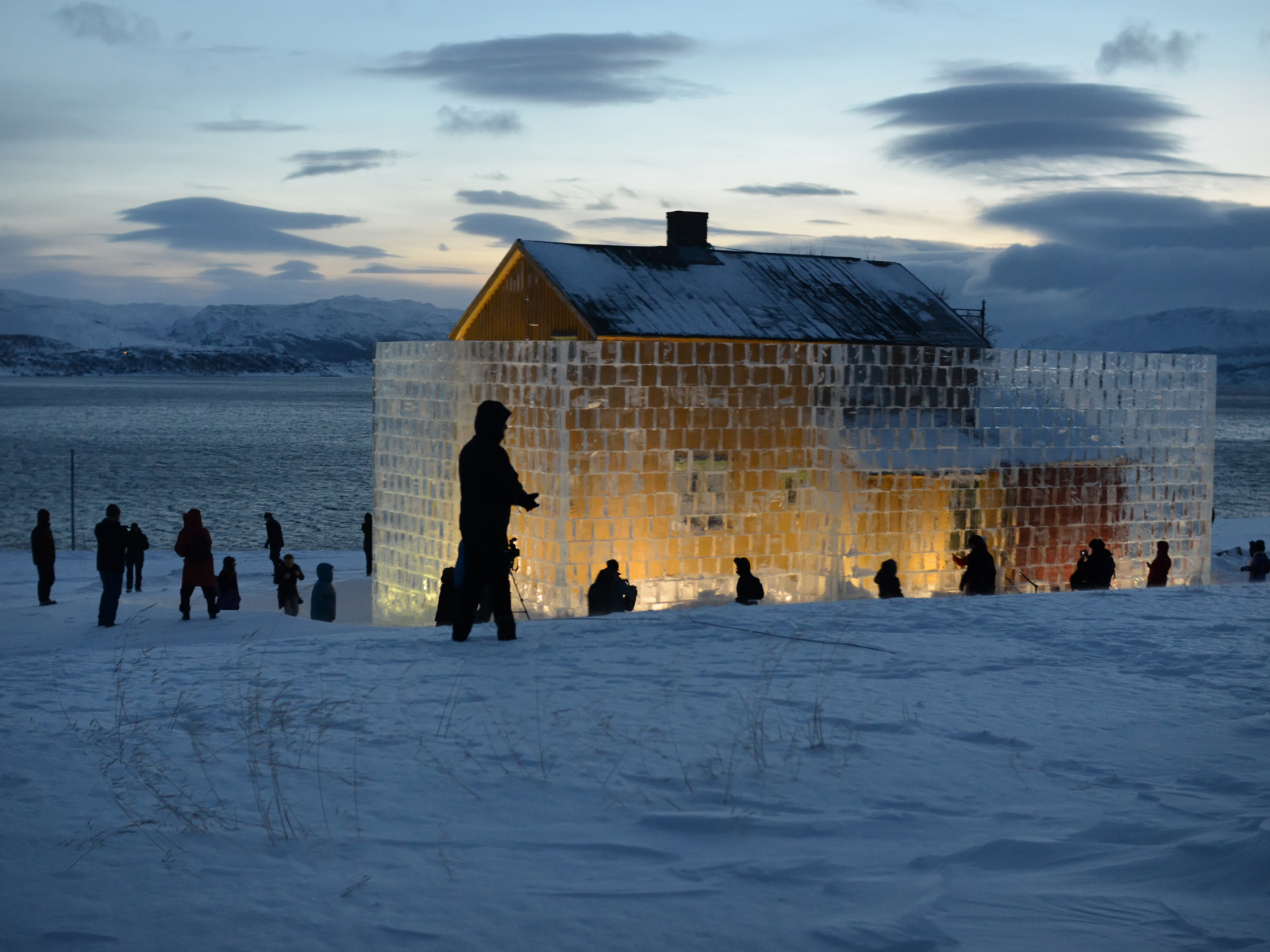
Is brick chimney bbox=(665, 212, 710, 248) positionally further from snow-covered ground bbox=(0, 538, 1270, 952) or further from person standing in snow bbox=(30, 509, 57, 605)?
snow-covered ground bbox=(0, 538, 1270, 952)

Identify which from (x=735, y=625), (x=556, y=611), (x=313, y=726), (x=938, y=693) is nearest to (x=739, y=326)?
(x=556, y=611)

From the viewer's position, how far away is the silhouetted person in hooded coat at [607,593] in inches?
562

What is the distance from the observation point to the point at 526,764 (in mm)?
6254

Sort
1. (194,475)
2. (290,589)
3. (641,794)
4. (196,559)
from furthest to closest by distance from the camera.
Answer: (194,475), (290,589), (196,559), (641,794)

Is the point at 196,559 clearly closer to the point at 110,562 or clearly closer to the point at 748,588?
the point at 110,562

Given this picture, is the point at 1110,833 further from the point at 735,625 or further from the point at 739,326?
the point at 739,326

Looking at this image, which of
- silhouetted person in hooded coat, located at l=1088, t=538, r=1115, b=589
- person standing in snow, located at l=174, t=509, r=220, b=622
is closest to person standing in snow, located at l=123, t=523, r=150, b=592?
person standing in snow, located at l=174, t=509, r=220, b=622

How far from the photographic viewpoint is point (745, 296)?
21578mm

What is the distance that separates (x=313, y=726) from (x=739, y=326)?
48.0 ft

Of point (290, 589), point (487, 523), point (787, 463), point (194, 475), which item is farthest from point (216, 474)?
point (487, 523)

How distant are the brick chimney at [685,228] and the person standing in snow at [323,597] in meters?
9.67

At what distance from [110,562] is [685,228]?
1246 centimetres

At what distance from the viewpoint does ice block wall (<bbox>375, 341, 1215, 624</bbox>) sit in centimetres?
1590

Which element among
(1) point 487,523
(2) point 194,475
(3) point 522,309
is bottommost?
(2) point 194,475
